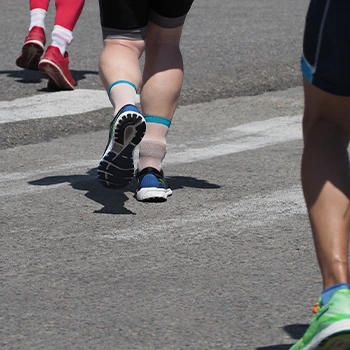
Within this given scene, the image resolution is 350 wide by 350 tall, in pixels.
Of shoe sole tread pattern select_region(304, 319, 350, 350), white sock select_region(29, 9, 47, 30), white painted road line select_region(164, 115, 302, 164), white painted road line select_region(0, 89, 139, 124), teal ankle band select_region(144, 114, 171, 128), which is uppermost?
shoe sole tread pattern select_region(304, 319, 350, 350)

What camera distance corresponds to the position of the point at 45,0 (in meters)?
7.84

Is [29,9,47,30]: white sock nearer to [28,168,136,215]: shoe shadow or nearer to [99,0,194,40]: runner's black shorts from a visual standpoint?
[28,168,136,215]: shoe shadow

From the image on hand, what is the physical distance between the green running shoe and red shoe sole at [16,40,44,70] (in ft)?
17.2

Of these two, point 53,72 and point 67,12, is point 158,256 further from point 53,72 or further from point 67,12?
point 67,12

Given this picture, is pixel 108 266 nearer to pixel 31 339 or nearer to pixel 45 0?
pixel 31 339

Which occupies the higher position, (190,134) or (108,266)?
(108,266)

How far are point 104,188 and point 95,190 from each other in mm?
63

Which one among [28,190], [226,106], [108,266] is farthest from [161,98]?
[226,106]

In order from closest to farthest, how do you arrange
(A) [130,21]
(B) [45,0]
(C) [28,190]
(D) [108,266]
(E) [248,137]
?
(D) [108,266], (A) [130,21], (C) [28,190], (E) [248,137], (B) [45,0]

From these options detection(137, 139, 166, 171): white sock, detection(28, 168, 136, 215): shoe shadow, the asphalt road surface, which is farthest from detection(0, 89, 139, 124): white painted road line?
detection(137, 139, 166, 171): white sock

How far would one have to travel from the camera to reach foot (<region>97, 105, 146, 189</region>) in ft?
13.8

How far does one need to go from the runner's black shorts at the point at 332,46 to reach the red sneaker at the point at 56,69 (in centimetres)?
453

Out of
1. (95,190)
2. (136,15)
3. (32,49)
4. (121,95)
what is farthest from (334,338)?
(32,49)

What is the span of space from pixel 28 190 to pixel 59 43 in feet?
8.63
